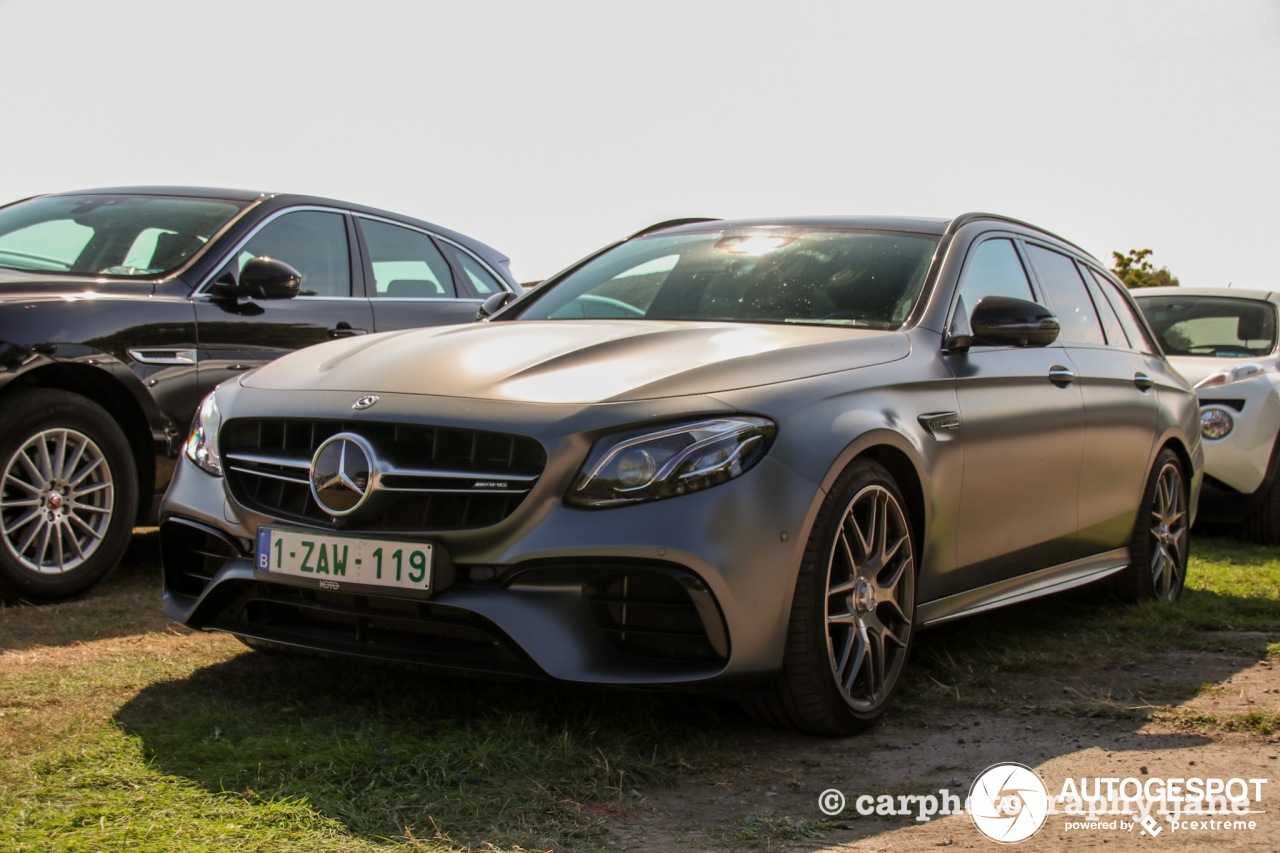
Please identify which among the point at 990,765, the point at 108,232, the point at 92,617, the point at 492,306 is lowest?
the point at 92,617

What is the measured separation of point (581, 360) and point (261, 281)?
277 centimetres

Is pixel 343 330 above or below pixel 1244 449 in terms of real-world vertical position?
above

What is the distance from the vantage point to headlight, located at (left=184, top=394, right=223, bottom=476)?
13.5 ft

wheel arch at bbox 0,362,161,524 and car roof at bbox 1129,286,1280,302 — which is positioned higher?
car roof at bbox 1129,286,1280,302

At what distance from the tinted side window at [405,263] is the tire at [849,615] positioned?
3.88 metres

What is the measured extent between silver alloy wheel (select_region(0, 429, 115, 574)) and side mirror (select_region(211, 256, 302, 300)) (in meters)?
1.01

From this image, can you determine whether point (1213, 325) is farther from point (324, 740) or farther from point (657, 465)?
point (324, 740)

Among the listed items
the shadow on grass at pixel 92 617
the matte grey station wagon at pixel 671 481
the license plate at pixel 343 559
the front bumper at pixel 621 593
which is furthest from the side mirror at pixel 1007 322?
the shadow on grass at pixel 92 617

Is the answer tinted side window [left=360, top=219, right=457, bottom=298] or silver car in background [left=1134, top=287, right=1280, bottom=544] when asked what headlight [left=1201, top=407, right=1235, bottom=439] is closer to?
silver car in background [left=1134, top=287, right=1280, bottom=544]

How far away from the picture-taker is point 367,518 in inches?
145

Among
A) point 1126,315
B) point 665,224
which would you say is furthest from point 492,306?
point 1126,315

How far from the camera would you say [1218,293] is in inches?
392

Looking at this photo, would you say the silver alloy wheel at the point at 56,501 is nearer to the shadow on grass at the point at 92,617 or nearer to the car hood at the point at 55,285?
the shadow on grass at the point at 92,617

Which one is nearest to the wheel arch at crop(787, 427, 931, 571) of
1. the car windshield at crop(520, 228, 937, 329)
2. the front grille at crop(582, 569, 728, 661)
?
the front grille at crop(582, 569, 728, 661)
